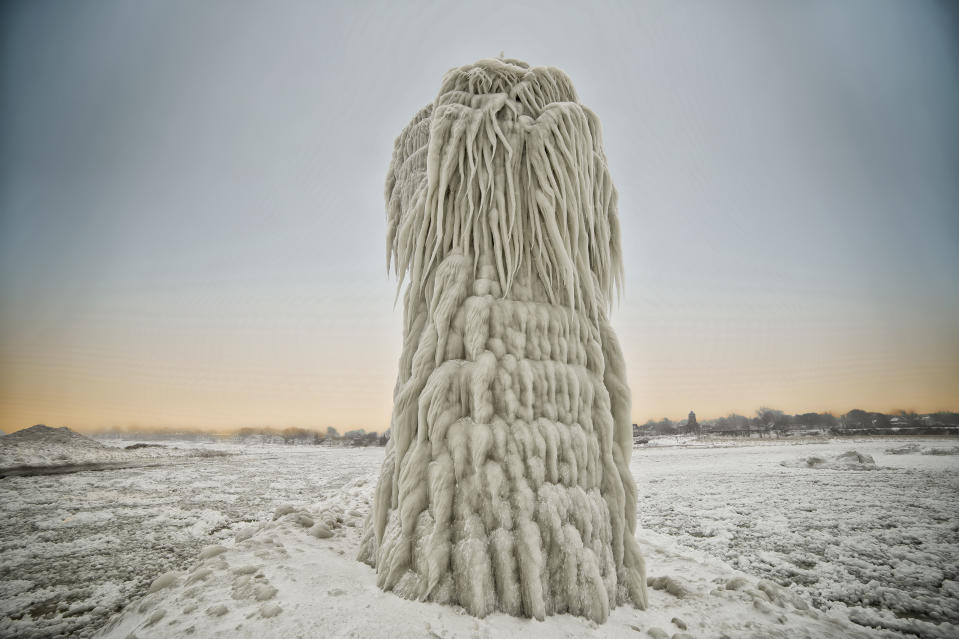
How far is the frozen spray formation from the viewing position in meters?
2.68

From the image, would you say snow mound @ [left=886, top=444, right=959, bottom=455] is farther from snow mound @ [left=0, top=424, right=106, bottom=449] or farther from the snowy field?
snow mound @ [left=0, top=424, right=106, bottom=449]

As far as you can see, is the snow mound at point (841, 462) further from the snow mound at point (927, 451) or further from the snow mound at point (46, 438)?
the snow mound at point (46, 438)

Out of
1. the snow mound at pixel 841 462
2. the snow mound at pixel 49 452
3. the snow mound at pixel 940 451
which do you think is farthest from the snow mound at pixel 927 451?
the snow mound at pixel 49 452

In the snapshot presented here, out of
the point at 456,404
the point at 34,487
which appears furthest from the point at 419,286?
the point at 34,487

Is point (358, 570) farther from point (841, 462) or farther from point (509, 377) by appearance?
point (841, 462)

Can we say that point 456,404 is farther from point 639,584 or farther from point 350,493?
point 350,493

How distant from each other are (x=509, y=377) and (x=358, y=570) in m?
2.12

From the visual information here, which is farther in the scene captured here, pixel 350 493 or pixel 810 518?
pixel 350 493

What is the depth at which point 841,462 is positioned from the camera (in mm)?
12102

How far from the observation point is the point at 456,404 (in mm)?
3016

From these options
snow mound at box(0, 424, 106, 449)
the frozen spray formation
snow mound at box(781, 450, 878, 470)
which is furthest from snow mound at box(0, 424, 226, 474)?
snow mound at box(781, 450, 878, 470)

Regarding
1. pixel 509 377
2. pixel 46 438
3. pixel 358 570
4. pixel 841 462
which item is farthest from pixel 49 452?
pixel 841 462

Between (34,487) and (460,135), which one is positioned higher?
(460,135)

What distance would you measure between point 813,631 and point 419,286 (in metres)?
4.07
